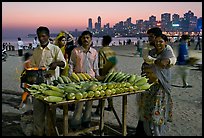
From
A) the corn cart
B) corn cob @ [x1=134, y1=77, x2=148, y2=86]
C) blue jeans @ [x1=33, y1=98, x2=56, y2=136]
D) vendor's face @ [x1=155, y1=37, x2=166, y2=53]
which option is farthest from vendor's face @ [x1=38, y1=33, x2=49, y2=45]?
vendor's face @ [x1=155, y1=37, x2=166, y2=53]

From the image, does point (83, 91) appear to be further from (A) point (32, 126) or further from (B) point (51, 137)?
(A) point (32, 126)

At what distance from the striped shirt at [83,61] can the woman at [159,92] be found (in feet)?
3.83

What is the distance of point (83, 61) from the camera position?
15.8ft

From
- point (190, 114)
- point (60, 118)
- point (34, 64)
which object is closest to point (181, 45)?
point (190, 114)

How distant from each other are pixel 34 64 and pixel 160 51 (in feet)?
6.95

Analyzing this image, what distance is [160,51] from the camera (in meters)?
4.07

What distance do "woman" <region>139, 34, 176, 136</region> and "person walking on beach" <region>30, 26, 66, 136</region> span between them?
1.52m

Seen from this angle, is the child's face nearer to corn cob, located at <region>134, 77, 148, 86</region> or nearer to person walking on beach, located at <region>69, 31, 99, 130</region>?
corn cob, located at <region>134, 77, 148, 86</region>

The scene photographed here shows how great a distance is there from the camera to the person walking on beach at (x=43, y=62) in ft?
13.9

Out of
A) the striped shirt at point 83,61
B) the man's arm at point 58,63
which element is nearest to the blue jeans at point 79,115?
the striped shirt at point 83,61

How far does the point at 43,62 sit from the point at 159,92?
1.98 m

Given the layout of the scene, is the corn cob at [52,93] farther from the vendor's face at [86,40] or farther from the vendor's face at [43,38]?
the vendor's face at [86,40]

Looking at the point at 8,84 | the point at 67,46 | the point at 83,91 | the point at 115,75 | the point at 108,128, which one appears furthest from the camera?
the point at 8,84

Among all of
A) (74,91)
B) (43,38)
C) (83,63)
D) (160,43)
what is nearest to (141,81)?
(160,43)
